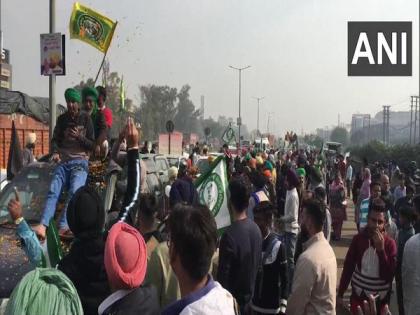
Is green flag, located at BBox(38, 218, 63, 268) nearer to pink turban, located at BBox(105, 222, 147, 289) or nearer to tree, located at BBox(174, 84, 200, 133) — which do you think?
pink turban, located at BBox(105, 222, 147, 289)

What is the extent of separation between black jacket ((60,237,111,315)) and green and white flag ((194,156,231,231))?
419 centimetres

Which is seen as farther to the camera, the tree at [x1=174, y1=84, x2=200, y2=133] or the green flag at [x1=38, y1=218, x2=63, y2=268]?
the tree at [x1=174, y1=84, x2=200, y2=133]

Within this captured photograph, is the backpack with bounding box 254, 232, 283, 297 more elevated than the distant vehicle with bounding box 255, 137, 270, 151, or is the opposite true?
the distant vehicle with bounding box 255, 137, 270, 151

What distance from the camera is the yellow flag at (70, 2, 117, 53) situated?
10.9 metres

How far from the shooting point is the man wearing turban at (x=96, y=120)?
5.92m

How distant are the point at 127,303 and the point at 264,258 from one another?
256cm

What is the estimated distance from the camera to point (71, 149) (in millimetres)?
5551

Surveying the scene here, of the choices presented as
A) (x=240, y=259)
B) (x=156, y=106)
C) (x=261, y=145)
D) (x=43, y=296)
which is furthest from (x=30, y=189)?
(x=156, y=106)

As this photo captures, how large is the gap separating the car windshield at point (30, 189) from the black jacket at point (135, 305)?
3329 mm

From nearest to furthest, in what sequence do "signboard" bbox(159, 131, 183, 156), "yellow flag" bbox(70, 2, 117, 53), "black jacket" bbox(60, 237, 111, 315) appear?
1. "black jacket" bbox(60, 237, 111, 315)
2. "yellow flag" bbox(70, 2, 117, 53)
3. "signboard" bbox(159, 131, 183, 156)

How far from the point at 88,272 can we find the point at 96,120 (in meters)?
3.24

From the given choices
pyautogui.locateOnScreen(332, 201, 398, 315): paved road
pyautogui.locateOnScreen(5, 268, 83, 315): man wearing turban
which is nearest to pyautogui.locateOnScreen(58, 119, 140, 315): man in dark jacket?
pyautogui.locateOnScreen(5, 268, 83, 315): man wearing turban

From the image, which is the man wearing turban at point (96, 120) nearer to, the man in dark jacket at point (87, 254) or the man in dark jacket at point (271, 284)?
the man in dark jacket at point (271, 284)

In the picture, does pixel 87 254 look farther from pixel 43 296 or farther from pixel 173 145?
pixel 173 145
